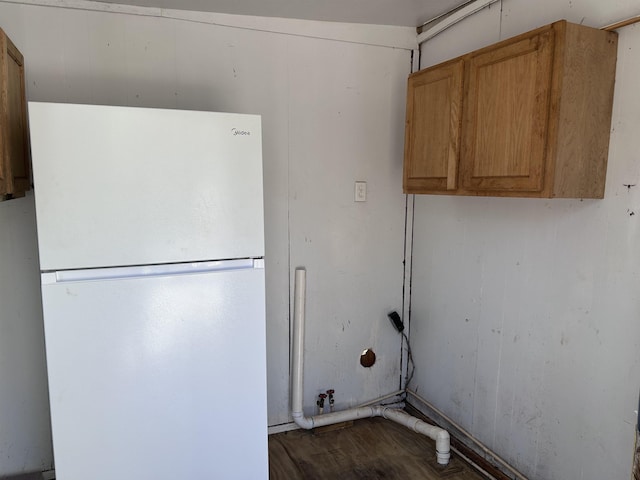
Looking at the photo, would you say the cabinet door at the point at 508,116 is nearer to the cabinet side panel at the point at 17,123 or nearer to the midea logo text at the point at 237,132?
the midea logo text at the point at 237,132

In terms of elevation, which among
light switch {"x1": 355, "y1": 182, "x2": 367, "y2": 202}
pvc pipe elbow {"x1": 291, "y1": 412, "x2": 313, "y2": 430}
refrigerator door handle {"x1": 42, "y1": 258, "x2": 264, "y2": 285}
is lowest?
pvc pipe elbow {"x1": 291, "y1": 412, "x2": 313, "y2": 430}

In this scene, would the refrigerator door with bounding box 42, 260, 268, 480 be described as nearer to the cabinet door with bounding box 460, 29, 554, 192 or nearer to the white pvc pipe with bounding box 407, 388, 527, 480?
the cabinet door with bounding box 460, 29, 554, 192

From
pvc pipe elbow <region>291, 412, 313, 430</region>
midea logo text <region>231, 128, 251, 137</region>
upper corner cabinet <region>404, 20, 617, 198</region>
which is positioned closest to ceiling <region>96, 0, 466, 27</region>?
upper corner cabinet <region>404, 20, 617, 198</region>

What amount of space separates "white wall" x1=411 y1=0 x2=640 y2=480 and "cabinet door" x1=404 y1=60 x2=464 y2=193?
1.01 ft

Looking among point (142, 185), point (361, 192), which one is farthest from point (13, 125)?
point (361, 192)

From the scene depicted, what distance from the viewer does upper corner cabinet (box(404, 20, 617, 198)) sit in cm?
141

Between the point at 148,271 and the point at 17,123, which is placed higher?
the point at 17,123

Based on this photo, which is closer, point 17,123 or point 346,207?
point 17,123

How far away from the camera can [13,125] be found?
1558mm

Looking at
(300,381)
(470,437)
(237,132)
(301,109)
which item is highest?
(301,109)

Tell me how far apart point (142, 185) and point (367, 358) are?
1.67 metres

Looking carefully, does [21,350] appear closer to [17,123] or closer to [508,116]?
[17,123]

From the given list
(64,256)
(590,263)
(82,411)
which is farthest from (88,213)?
(590,263)

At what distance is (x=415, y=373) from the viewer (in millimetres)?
2641
